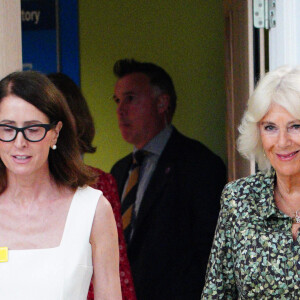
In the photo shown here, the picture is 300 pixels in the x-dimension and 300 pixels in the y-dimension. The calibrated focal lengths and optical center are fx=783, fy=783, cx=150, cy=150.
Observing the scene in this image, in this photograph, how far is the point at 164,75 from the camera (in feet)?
17.0

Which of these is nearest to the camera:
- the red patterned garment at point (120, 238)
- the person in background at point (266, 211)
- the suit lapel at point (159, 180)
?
the person in background at point (266, 211)

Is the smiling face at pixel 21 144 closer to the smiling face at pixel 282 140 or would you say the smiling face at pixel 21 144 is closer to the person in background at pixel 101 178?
the smiling face at pixel 282 140

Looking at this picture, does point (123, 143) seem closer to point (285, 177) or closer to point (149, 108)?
point (149, 108)

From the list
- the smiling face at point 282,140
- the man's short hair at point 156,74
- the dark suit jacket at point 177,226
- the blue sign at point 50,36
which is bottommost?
the dark suit jacket at point 177,226

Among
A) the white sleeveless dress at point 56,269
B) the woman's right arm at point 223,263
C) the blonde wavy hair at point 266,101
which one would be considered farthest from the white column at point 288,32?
the white sleeveless dress at point 56,269

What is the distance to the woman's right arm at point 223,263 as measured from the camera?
110 inches

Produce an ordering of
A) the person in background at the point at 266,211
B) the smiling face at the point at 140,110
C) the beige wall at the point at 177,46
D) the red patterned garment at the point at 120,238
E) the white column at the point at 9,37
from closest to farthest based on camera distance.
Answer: the person in background at the point at 266,211 < the white column at the point at 9,37 < the red patterned garment at the point at 120,238 < the smiling face at the point at 140,110 < the beige wall at the point at 177,46

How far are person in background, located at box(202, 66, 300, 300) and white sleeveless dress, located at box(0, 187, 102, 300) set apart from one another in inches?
19.0

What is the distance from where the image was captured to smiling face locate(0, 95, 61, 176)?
2.57 metres

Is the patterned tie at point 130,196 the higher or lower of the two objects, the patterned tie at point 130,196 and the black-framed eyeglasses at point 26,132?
the lower

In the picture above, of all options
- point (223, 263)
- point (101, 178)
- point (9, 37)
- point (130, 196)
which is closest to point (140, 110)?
point (130, 196)

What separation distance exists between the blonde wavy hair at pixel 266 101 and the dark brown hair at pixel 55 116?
590 millimetres

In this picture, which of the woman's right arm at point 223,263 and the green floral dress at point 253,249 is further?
the woman's right arm at point 223,263

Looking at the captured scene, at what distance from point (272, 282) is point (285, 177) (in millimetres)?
382
